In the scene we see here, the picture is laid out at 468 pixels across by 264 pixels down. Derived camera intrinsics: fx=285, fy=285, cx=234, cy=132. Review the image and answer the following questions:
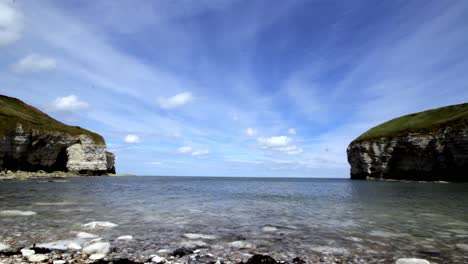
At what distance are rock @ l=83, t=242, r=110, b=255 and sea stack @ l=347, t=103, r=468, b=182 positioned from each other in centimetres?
10210

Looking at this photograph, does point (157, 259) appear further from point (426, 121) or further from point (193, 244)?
point (426, 121)

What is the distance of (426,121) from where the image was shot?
12419cm

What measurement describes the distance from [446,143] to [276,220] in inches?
3884

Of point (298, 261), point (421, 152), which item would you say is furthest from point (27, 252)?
point (421, 152)

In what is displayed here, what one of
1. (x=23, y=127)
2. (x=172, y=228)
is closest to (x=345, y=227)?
(x=172, y=228)

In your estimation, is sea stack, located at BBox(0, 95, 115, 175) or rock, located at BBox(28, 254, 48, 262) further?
sea stack, located at BBox(0, 95, 115, 175)

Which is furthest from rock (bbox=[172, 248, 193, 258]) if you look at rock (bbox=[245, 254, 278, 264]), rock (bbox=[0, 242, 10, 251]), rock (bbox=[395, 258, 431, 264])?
rock (bbox=[395, 258, 431, 264])

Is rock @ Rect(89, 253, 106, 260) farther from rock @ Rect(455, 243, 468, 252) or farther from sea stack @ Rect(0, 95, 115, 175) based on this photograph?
sea stack @ Rect(0, 95, 115, 175)

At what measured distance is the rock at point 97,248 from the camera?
8402 millimetres

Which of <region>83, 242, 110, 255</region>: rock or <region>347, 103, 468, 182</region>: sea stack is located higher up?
<region>347, 103, 468, 182</region>: sea stack

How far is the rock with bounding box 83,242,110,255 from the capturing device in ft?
Result: 27.6

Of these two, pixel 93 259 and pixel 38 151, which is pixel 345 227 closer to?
pixel 93 259

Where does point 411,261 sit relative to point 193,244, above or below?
above

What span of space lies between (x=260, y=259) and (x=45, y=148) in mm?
102720
